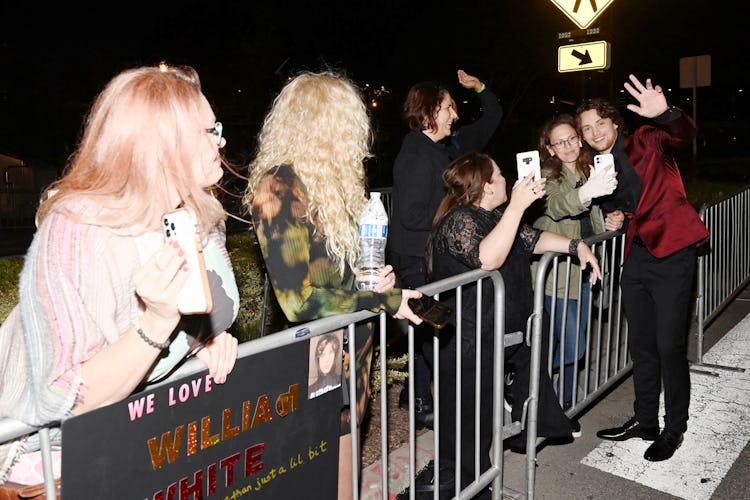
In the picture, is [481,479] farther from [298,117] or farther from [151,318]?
[151,318]

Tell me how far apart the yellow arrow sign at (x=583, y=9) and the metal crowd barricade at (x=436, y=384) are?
21.9ft

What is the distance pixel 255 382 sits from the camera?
2125 mm

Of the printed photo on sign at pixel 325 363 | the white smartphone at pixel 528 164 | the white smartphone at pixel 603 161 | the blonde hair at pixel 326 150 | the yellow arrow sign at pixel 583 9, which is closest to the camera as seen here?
the printed photo on sign at pixel 325 363

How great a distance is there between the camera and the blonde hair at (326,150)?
101 inches

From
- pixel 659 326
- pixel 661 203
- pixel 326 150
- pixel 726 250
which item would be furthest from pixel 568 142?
pixel 726 250

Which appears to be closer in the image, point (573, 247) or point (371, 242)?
point (371, 242)

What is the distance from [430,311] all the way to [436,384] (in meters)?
0.53

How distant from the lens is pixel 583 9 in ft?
29.6

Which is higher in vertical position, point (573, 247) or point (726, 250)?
point (573, 247)

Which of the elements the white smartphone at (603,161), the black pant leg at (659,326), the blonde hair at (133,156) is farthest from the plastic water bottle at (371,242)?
the black pant leg at (659,326)

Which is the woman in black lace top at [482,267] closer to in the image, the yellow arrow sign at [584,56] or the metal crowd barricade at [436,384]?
the metal crowd barricade at [436,384]

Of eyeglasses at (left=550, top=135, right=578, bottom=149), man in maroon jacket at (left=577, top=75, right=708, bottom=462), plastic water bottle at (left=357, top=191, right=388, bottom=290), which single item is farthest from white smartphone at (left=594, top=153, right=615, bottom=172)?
plastic water bottle at (left=357, top=191, right=388, bottom=290)

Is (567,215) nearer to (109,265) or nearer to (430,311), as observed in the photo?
(430,311)

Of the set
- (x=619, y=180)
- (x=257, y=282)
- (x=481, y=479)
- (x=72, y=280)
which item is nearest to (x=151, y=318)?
(x=72, y=280)
